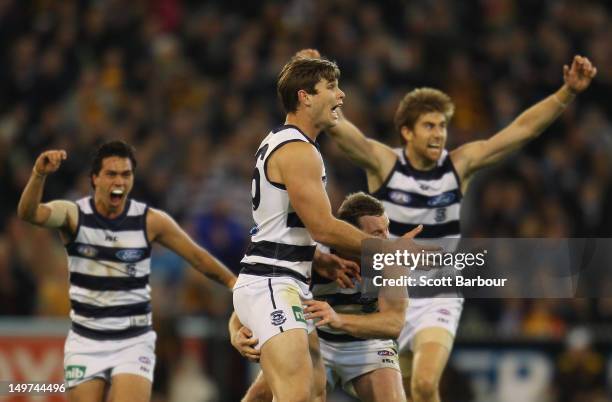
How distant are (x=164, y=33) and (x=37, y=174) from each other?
827 centimetres

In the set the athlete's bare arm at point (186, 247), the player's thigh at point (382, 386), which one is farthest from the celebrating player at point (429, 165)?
the athlete's bare arm at point (186, 247)

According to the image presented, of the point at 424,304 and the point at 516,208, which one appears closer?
the point at 424,304

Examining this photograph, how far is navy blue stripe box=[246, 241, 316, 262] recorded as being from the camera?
6.79 metres

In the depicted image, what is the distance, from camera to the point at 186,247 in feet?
27.5

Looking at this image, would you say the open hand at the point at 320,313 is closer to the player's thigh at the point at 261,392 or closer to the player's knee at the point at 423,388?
the player's thigh at the point at 261,392

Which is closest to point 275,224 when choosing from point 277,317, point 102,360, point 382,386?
point 277,317

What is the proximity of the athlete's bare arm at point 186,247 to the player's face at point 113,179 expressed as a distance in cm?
27

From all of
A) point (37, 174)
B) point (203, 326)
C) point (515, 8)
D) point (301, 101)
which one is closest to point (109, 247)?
point (37, 174)

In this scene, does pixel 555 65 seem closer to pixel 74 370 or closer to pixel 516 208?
pixel 516 208

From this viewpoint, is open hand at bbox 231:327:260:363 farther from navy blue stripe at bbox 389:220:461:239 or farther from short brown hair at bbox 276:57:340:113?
navy blue stripe at bbox 389:220:461:239

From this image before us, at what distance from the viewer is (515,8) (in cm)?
1639

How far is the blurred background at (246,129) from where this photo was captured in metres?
11.9

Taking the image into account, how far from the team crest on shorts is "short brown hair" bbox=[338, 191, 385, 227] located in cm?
112

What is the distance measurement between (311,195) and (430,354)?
95.2 inches
